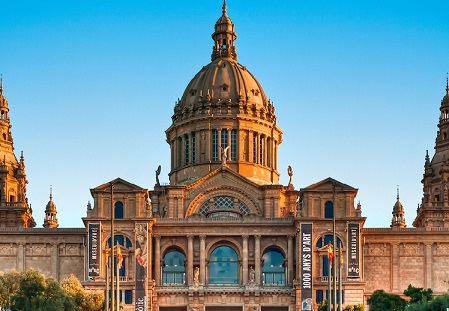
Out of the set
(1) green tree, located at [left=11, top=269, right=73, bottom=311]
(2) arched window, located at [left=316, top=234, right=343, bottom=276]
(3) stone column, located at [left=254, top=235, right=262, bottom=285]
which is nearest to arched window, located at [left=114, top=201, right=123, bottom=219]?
(3) stone column, located at [left=254, top=235, right=262, bottom=285]

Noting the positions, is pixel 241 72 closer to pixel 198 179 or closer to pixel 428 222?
pixel 198 179

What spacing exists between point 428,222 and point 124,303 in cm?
4032

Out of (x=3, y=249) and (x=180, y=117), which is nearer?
(x=3, y=249)

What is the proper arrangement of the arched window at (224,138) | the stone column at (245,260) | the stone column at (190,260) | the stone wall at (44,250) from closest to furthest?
the stone column at (245,260) < the stone column at (190,260) < the stone wall at (44,250) < the arched window at (224,138)

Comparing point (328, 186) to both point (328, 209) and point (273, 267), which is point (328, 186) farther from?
point (273, 267)

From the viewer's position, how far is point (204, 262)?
149125 millimetres

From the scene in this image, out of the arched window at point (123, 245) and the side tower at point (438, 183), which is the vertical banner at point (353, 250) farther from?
the arched window at point (123, 245)

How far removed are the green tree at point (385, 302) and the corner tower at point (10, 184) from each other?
48.7m

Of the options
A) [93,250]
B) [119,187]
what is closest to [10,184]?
[119,187]

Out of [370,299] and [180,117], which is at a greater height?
[180,117]

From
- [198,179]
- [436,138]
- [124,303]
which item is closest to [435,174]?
[436,138]

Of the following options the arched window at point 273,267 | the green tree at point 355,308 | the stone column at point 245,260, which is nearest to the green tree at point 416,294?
the green tree at point 355,308

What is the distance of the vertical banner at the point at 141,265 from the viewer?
144m

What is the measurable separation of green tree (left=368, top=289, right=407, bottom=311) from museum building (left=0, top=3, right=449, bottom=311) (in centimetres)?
684
